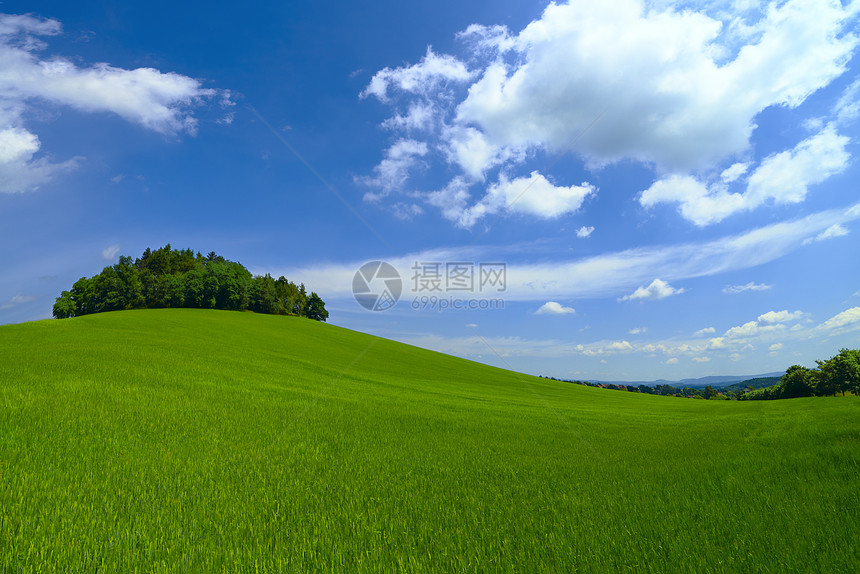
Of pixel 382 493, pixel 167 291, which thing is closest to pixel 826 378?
pixel 382 493

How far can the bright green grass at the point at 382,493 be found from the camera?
4.09 meters

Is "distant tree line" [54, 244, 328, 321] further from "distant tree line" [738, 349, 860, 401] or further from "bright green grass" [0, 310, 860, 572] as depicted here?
"distant tree line" [738, 349, 860, 401]

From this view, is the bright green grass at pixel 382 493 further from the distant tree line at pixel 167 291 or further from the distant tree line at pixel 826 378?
the distant tree line at pixel 167 291

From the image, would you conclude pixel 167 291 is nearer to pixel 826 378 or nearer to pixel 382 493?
pixel 382 493

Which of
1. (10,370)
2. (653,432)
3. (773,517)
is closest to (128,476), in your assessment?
(773,517)

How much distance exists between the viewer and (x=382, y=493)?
6.16 meters

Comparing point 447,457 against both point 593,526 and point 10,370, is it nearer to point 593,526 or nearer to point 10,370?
point 593,526

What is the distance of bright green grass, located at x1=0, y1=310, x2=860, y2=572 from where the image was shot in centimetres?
409

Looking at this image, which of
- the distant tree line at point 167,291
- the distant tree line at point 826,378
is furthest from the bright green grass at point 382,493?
the distant tree line at point 167,291

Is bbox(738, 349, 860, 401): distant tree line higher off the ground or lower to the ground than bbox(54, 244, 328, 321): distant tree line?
lower

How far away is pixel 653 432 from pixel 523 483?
11254 mm

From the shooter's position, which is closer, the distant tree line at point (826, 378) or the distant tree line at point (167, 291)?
the distant tree line at point (826, 378)

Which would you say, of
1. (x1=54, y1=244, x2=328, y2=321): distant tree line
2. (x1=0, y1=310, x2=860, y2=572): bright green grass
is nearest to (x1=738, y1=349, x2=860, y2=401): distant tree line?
(x1=0, y1=310, x2=860, y2=572): bright green grass

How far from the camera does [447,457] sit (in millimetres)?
8758
